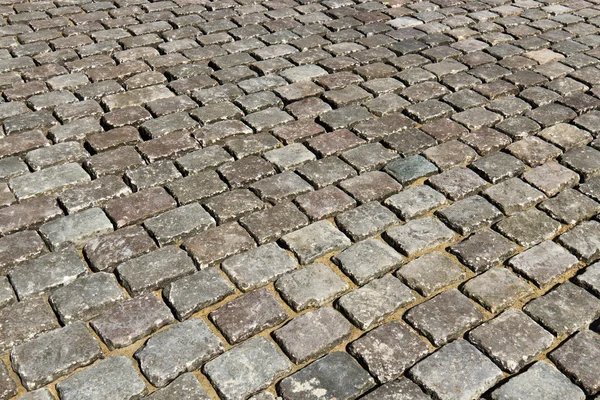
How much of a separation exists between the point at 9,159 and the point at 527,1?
496cm

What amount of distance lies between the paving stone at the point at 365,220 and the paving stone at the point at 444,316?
0.53m

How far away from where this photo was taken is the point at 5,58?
4.98 meters

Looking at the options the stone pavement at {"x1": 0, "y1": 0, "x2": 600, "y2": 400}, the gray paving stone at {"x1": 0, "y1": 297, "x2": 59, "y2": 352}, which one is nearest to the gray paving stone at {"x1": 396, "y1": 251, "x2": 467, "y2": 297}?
the stone pavement at {"x1": 0, "y1": 0, "x2": 600, "y2": 400}

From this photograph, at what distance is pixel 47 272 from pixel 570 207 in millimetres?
2697

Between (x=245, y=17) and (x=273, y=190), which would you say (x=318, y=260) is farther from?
(x=245, y=17)

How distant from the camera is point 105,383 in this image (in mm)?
2590

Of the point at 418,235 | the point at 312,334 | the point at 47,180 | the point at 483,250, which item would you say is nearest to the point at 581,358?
the point at 483,250

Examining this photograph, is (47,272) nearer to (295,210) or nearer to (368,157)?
(295,210)

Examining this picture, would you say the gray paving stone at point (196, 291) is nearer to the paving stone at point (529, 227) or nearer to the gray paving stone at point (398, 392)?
the gray paving stone at point (398, 392)

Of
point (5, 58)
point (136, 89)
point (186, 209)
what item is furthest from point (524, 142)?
point (5, 58)

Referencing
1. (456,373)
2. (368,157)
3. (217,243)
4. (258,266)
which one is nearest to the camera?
(456,373)

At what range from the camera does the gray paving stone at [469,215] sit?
137 inches

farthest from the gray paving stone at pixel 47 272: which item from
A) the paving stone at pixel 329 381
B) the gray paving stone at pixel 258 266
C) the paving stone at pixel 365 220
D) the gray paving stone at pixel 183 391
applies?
the paving stone at pixel 365 220

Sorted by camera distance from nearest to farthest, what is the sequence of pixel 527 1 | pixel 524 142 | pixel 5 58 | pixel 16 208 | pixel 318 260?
pixel 318 260
pixel 16 208
pixel 524 142
pixel 5 58
pixel 527 1
